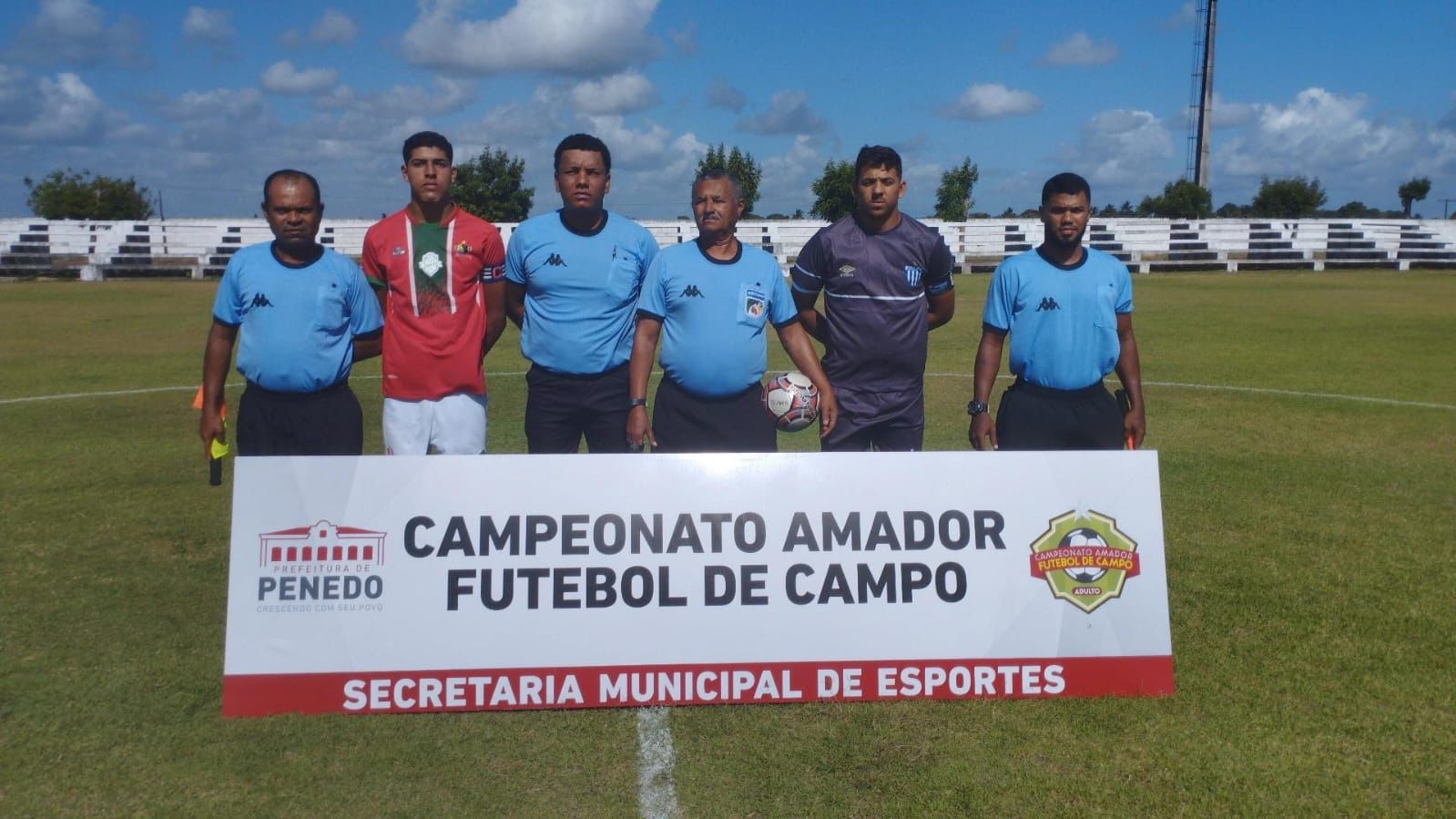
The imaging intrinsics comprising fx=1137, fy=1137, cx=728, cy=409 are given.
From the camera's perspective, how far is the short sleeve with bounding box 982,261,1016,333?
582 cm

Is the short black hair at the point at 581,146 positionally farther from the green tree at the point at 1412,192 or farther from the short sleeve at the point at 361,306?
the green tree at the point at 1412,192

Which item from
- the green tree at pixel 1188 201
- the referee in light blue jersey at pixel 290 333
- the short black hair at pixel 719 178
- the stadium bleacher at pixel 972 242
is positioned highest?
the green tree at pixel 1188 201

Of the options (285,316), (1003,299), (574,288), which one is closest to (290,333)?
(285,316)

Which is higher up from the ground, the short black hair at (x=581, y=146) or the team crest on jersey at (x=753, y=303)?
the short black hair at (x=581, y=146)

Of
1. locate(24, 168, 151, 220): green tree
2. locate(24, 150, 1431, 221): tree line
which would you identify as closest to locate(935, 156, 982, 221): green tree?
locate(24, 150, 1431, 221): tree line

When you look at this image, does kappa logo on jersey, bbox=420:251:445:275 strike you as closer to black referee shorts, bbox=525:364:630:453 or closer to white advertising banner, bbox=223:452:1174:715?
black referee shorts, bbox=525:364:630:453

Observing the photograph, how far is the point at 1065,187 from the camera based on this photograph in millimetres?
5785

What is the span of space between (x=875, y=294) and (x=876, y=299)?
0.08 feet

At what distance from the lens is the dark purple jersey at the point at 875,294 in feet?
19.9

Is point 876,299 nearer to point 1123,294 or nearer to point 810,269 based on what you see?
point 810,269

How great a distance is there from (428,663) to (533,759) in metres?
0.70

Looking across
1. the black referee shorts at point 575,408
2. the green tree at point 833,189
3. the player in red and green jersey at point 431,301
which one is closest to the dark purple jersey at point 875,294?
the black referee shorts at point 575,408

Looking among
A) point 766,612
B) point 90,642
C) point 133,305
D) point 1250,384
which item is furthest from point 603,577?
point 133,305

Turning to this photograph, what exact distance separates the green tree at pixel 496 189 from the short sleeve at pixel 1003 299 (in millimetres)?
64048
